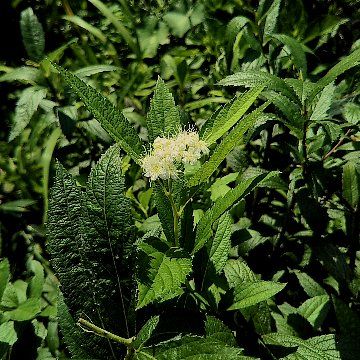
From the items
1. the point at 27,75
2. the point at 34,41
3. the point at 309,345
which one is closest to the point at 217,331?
the point at 309,345

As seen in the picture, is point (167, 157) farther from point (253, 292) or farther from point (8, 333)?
point (8, 333)

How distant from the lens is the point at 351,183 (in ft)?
3.67

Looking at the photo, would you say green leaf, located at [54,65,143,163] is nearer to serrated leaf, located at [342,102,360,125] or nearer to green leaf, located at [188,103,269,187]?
green leaf, located at [188,103,269,187]

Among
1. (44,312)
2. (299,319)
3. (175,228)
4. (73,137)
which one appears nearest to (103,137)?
(73,137)

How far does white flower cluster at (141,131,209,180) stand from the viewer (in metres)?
0.78

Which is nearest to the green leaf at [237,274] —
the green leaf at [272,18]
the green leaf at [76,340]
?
the green leaf at [76,340]

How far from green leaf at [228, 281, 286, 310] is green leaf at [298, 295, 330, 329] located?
273 millimetres

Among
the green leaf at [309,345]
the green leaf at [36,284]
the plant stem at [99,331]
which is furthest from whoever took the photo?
the green leaf at [36,284]

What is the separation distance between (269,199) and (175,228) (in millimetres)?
642

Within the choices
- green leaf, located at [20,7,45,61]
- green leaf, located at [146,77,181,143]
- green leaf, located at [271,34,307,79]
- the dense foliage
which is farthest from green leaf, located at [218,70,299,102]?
green leaf, located at [20,7,45,61]

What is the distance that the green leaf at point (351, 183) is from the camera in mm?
1110

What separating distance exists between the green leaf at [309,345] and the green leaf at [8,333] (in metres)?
0.60

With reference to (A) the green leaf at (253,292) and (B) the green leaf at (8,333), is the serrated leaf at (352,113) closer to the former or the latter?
(A) the green leaf at (253,292)

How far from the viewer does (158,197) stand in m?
0.82
